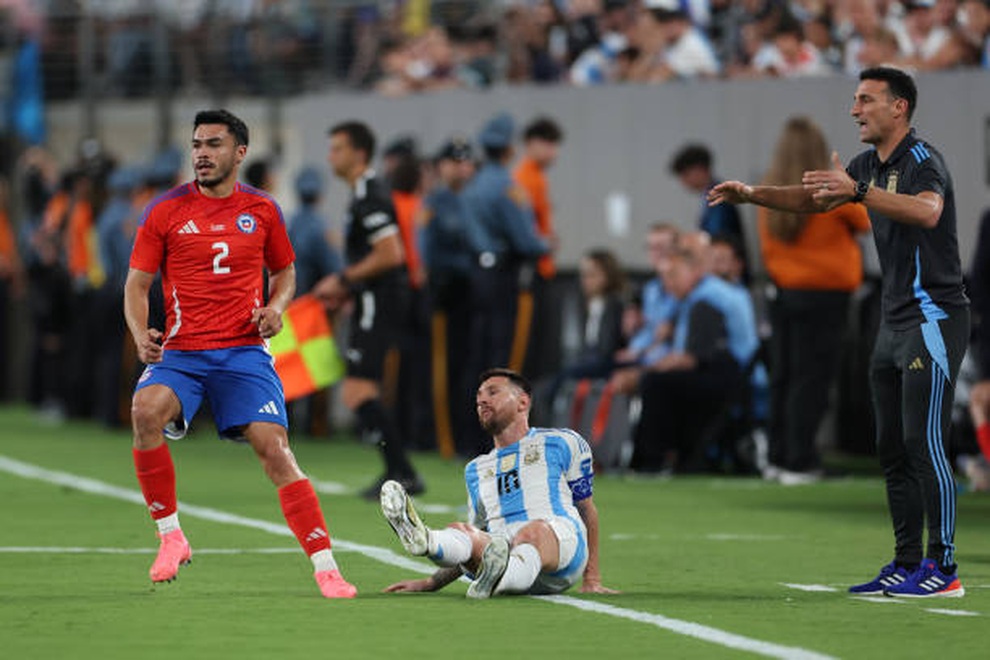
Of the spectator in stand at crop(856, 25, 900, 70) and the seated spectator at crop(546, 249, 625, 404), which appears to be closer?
the spectator in stand at crop(856, 25, 900, 70)

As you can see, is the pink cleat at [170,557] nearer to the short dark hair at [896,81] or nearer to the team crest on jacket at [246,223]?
the team crest on jacket at [246,223]

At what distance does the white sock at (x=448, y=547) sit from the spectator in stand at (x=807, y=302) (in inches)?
293

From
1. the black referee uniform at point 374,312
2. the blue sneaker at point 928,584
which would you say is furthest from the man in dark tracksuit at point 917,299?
the black referee uniform at point 374,312

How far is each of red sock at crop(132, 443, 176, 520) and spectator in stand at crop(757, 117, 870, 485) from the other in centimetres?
735

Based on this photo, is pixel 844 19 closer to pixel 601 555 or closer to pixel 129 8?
pixel 601 555

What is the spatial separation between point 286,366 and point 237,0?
16.1m

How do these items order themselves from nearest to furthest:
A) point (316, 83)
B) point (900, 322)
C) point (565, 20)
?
point (900, 322) < point (565, 20) < point (316, 83)

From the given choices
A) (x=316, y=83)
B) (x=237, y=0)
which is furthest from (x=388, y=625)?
(x=237, y=0)

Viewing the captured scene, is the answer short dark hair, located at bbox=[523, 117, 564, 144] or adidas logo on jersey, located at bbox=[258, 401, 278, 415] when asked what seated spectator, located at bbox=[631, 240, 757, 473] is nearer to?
short dark hair, located at bbox=[523, 117, 564, 144]

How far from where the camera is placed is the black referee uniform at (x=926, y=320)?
31.5 ft

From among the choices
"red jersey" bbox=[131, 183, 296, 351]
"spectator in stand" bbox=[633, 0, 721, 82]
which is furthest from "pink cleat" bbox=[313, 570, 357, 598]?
"spectator in stand" bbox=[633, 0, 721, 82]

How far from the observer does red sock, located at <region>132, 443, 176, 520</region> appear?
32.1 ft

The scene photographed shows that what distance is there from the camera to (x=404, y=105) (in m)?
22.6

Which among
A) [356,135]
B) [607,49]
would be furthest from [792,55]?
[356,135]
